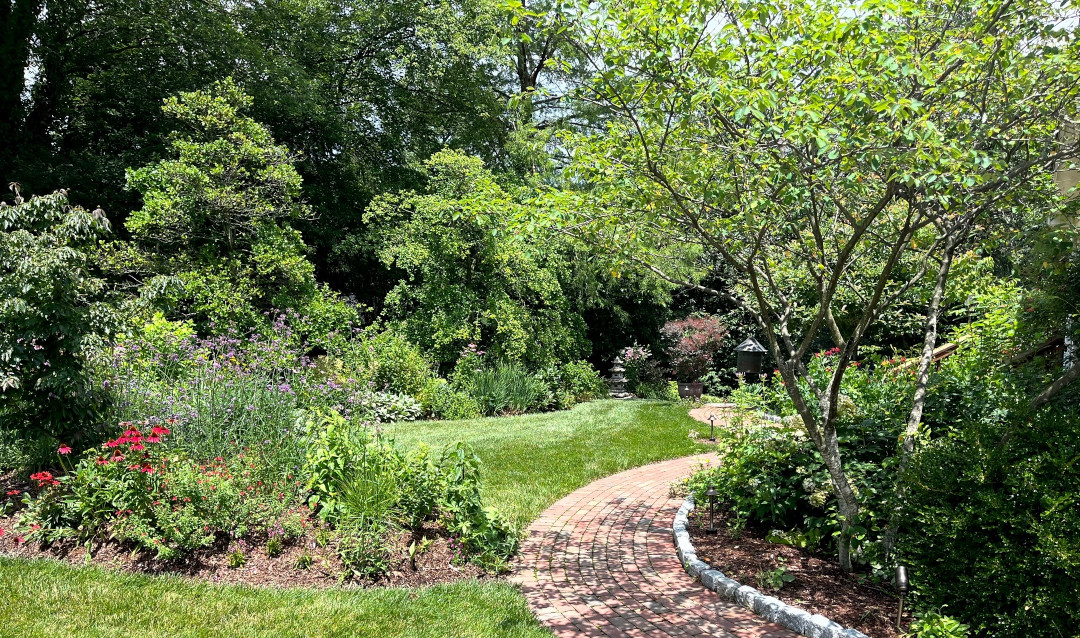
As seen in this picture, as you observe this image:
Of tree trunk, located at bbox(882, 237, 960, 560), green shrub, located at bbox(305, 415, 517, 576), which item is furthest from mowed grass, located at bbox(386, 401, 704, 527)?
tree trunk, located at bbox(882, 237, 960, 560)

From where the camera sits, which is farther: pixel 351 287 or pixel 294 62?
pixel 351 287

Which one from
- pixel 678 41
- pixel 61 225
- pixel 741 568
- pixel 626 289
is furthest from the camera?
pixel 626 289

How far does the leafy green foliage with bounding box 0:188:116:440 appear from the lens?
15.8 feet

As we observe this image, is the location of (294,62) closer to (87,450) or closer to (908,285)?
(87,450)

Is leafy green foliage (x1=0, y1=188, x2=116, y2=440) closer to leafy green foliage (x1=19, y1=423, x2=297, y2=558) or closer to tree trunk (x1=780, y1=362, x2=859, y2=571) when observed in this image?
leafy green foliage (x1=19, y1=423, x2=297, y2=558)

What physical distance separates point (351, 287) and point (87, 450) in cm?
1267

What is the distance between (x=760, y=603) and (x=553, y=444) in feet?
16.3

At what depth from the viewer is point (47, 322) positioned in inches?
195

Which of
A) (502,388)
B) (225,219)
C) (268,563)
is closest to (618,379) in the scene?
(502,388)

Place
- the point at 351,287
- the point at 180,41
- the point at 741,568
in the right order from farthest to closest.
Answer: the point at 351,287
the point at 180,41
the point at 741,568

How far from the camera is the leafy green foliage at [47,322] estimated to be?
15.8ft

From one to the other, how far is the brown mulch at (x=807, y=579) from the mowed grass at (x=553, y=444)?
5.57 feet

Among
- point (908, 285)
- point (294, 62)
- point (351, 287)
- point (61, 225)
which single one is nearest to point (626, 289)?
point (351, 287)

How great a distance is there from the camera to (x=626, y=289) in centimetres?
1585
